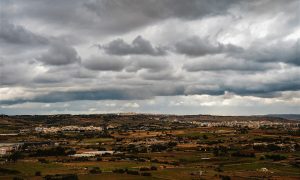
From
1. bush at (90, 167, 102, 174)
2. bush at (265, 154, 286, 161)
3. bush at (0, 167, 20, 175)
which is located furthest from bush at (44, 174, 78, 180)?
bush at (265, 154, 286, 161)

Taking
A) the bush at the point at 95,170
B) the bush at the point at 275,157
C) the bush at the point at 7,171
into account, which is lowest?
the bush at the point at 7,171

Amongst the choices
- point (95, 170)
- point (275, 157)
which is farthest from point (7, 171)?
point (275, 157)

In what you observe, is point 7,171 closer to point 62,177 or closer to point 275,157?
point 62,177

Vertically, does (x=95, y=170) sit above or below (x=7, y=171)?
above

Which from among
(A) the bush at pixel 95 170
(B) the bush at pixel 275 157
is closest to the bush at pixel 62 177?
(A) the bush at pixel 95 170

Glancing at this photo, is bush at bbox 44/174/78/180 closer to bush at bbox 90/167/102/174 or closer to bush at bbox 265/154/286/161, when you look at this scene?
bush at bbox 90/167/102/174

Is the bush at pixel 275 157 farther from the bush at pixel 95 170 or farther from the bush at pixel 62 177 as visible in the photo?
the bush at pixel 62 177

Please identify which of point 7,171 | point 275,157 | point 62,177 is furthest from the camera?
point 275,157

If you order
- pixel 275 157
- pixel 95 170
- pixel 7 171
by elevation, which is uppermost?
pixel 275 157

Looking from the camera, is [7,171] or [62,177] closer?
[62,177]

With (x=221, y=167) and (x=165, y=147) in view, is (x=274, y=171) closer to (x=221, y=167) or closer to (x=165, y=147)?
(x=221, y=167)

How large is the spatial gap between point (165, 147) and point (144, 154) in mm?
20636

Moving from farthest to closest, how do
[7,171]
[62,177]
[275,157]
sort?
[275,157], [7,171], [62,177]

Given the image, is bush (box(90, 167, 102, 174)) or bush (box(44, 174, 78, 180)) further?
bush (box(90, 167, 102, 174))
